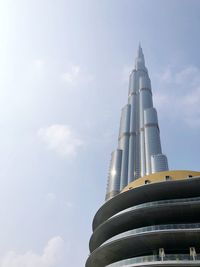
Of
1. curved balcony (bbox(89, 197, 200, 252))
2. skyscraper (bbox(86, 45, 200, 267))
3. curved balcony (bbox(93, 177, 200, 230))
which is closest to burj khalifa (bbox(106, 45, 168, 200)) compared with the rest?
curved balcony (bbox(93, 177, 200, 230))

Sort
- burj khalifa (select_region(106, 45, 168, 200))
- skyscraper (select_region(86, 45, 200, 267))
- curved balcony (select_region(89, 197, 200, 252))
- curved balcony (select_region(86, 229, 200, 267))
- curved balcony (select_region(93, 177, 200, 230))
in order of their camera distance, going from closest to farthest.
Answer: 1. skyscraper (select_region(86, 45, 200, 267))
2. curved balcony (select_region(86, 229, 200, 267))
3. curved balcony (select_region(89, 197, 200, 252))
4. curved balcony (select_region(93, 177, 200, 230))
5. burj khalifa (select_region(106, 45, 168, 200))

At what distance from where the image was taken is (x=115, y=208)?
2041 inches

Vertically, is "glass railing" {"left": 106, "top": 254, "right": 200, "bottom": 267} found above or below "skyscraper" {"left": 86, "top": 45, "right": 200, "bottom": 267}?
below

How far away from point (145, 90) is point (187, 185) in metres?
134

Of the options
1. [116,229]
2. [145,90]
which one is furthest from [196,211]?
[145,90]

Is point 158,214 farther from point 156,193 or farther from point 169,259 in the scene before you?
point 169,259

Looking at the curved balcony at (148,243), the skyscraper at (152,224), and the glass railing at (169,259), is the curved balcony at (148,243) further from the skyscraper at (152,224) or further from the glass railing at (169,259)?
the glass railing at (169,259)

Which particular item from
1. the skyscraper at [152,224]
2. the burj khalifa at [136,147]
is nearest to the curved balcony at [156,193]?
the skyscraper at [152,224]

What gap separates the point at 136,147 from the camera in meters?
148

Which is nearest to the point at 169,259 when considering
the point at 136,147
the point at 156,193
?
the point at 156,193

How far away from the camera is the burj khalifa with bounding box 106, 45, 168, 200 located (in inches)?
5197

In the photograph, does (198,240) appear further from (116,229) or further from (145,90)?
(145,90)

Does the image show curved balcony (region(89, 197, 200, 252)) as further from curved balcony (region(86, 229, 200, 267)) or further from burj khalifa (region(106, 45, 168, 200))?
burj khalifa (region(106, 45, 168, 200))

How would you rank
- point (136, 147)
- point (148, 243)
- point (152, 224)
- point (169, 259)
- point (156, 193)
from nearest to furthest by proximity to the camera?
point (169, 259), point (148, 243), point (152, 224), point (156, 193), point (136, 147)
